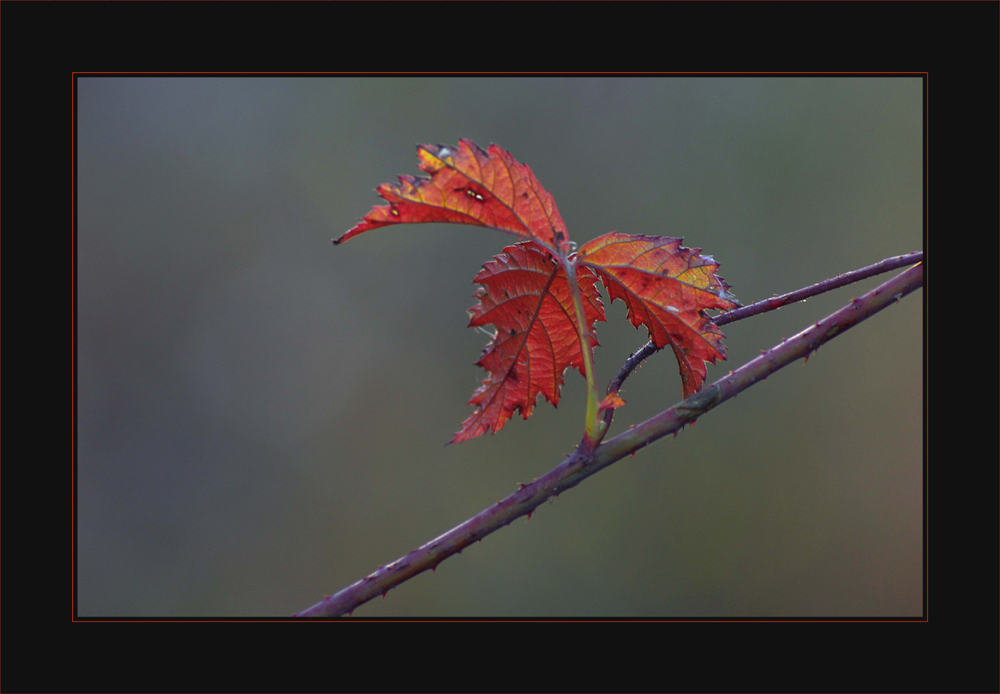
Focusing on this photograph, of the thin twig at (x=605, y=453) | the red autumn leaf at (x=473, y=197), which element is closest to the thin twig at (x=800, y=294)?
the thin twig at (x=605, y=453)

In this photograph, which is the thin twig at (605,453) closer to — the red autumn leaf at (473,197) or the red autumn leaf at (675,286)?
the red autumn leaf at (675,286)

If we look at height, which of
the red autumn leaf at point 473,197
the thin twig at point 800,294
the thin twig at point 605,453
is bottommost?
the thin twig at point 605,453

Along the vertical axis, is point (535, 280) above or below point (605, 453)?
above

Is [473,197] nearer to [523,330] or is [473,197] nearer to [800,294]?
[523,330]

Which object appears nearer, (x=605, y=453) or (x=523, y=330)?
(x=605, y=453)

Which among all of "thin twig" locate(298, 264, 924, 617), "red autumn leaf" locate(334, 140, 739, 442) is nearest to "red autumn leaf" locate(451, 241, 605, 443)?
"red autumn leaf" locate(334, 140, 739, 442)

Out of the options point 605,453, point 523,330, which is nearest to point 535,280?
point 523,330
